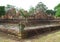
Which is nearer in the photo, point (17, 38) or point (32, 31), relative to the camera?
point (17, 38)

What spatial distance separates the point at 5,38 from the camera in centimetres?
790

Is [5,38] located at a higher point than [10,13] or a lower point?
lower

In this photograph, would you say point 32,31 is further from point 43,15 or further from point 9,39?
point 43,15

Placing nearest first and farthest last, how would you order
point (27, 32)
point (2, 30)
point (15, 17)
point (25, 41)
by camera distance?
point (25, 41) → point (27, 32) → point (2, 30) → point (15, 17)

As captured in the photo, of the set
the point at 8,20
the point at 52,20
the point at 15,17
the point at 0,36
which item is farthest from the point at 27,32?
the point at 52,20

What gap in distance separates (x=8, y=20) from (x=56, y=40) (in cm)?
610

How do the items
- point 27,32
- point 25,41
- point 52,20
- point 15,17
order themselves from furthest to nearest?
1. point 52,20
2. point 15,17
3. point 27,32
4. point 25,41

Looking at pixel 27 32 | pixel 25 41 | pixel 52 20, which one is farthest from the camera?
pixel 52 20

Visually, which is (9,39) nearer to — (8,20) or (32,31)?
(32,31)

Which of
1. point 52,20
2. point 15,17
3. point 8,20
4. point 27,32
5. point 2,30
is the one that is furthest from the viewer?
point 52,20

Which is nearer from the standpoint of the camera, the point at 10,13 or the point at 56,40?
the point at 56,40

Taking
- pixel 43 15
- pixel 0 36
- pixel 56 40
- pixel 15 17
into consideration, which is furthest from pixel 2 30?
pixel 43 15

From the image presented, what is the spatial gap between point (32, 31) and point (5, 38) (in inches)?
62.3

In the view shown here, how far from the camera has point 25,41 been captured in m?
7.48
